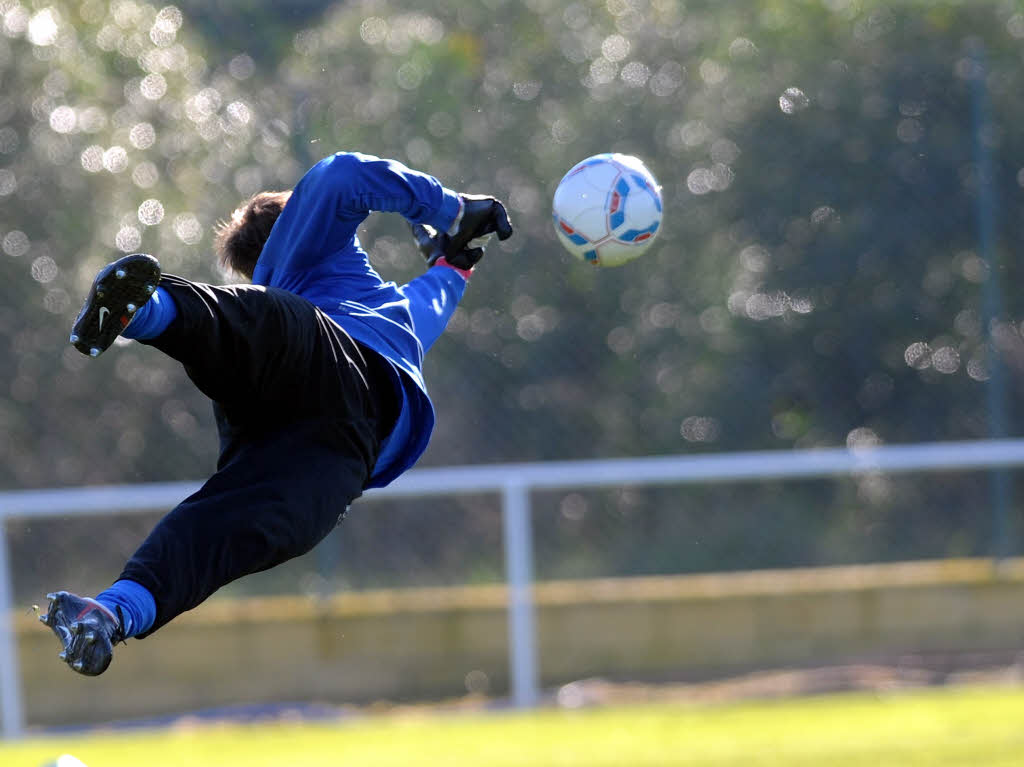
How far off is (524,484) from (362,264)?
2.97 metres

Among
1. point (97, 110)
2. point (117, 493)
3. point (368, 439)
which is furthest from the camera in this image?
point (97, 110)

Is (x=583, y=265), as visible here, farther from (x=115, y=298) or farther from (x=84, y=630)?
(x=84, y=630)

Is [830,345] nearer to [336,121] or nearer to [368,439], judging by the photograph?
[336,121]

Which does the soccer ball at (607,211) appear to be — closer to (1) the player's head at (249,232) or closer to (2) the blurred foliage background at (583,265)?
(1) the player's head at (249,232)

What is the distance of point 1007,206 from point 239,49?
3.55m

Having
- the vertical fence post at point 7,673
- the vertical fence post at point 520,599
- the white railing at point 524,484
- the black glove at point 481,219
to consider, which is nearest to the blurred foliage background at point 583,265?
the white railing at point 524,484

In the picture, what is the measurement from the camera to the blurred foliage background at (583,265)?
22.0 ft

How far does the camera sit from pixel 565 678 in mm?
6531

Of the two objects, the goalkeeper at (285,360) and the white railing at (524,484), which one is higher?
the goalkeeper at (285,360)

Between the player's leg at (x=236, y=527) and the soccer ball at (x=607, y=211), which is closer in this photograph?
the player's leg at (x=236, y=527)

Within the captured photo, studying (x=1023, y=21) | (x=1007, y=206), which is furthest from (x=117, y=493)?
(x=1023, y=21)

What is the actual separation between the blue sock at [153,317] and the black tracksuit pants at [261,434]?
1cm

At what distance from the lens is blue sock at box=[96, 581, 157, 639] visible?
273 cm

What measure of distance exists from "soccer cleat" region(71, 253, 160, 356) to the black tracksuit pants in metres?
0.11
